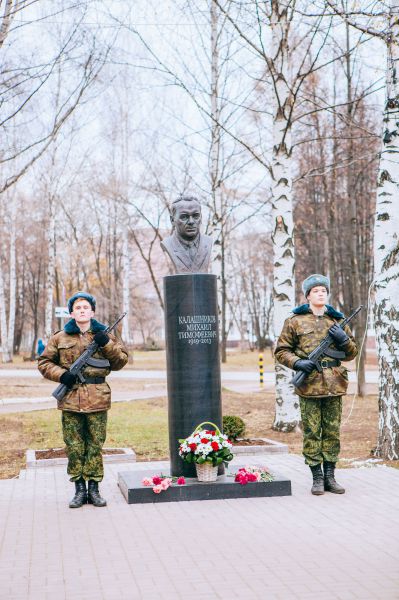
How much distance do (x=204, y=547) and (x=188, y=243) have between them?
375cm

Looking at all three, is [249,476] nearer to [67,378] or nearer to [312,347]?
[312,347]

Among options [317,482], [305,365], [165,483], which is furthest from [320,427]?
[165,483]

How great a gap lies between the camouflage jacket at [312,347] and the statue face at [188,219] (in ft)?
5.02

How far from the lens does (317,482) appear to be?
26.4ft

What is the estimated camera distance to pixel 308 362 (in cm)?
775

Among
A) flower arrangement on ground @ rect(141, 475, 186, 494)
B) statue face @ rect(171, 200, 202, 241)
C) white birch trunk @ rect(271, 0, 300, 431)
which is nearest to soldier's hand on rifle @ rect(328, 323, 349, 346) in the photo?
statue face @ rect(171, 200, 202, 241)

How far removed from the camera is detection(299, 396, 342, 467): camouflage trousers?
7.95 meters

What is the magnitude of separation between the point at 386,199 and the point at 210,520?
506 cm

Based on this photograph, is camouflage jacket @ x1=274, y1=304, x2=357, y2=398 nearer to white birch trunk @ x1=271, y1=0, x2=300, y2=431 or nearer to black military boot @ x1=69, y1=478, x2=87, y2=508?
black military boot @ x1=69, y1=478, x2=87, y2=508

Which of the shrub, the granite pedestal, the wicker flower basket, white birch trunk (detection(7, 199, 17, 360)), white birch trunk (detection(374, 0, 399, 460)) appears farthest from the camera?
white birch trunk (detection(7, 199, 17, 360))

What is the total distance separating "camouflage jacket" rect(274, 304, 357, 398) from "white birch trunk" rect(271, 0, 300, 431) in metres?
5.07

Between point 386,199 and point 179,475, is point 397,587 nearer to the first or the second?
point 179,475

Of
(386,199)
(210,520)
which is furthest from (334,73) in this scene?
(210,520)

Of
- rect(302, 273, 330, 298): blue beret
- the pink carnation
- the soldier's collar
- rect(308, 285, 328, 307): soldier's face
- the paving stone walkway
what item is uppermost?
rect(302, 273, 330, 298): blue beret
